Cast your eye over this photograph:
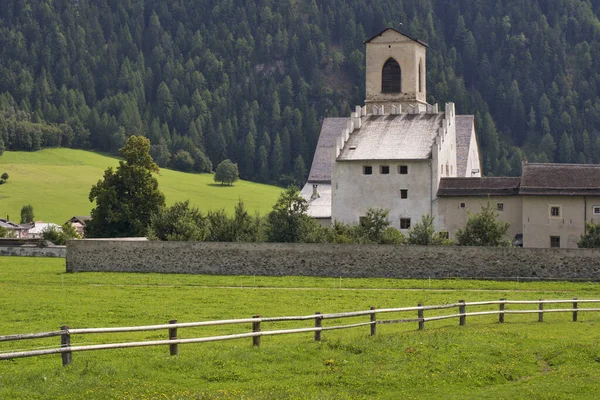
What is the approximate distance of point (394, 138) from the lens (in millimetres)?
86062

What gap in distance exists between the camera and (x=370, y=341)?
1219 inches

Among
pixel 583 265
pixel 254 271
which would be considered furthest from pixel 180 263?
pixel 583 265

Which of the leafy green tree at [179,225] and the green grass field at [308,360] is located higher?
the leafy green tree at [179,225]

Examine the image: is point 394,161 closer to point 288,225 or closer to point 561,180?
point 561,180

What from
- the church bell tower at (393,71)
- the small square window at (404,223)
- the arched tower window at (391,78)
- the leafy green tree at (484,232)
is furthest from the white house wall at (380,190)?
the arched tower window at (391,78)

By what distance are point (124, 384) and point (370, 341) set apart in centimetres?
820

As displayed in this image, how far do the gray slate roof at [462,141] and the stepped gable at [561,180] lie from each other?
14375mm

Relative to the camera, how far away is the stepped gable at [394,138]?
84.5m

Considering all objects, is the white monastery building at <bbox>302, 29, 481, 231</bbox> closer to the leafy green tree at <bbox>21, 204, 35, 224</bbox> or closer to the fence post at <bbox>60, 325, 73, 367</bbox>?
the fence post at <bbox>60, 325, 73, 367</bbox>

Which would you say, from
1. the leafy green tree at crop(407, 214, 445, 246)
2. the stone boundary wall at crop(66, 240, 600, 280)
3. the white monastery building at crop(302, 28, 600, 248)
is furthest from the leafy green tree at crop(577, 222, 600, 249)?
the stone boundary wall at crop(66, 240, 600, 280)

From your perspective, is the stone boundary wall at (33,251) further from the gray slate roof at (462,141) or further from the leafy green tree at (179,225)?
the gray slate roof at (462,141)

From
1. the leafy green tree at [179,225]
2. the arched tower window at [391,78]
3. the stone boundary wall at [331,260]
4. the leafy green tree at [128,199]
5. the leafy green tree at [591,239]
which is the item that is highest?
the arched tower window at [391,78]

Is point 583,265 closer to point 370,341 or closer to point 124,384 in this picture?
point 370,341

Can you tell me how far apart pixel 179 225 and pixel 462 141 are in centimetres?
2980
